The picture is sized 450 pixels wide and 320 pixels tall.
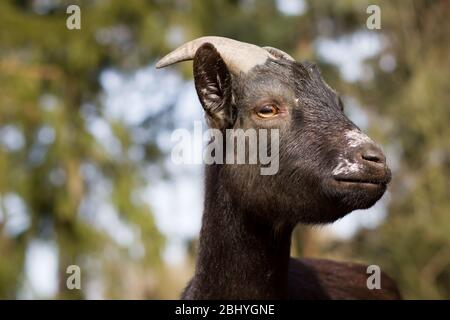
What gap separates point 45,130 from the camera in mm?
18516

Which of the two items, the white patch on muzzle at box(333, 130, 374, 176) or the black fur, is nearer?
the white patch on muzzle at box(333, 130, 374, 176)

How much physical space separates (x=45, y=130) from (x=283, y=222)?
13.4 meters

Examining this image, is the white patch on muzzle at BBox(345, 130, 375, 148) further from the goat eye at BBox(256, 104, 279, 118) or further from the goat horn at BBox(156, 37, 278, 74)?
the goat horn at BBox(156, 37, 278, 74)

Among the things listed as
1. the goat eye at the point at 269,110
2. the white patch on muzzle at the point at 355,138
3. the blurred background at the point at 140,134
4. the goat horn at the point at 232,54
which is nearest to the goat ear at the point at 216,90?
the goat horn at the point at 232,54

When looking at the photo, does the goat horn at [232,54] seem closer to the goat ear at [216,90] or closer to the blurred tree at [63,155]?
the goat ear at [216,90]

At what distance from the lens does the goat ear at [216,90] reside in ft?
20.2

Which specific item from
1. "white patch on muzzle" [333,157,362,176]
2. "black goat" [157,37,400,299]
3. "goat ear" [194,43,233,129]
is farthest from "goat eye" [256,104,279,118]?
"white patch on muzzle" [333,157,362,176]

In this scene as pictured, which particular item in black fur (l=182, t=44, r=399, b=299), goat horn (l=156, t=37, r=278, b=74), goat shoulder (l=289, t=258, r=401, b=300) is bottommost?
goat shoulder (l=289, t=258, r=401, b=300)

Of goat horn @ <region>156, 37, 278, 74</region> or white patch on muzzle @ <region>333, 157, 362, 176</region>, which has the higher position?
goat horn @ <region>156, 37, 278, 74</region>

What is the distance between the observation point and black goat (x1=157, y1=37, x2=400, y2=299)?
5852 mm

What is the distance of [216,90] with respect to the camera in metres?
6.25

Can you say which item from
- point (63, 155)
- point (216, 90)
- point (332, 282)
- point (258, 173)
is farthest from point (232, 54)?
point (63, 155)

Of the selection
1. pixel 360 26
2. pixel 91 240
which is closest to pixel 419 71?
pixel 360 26
